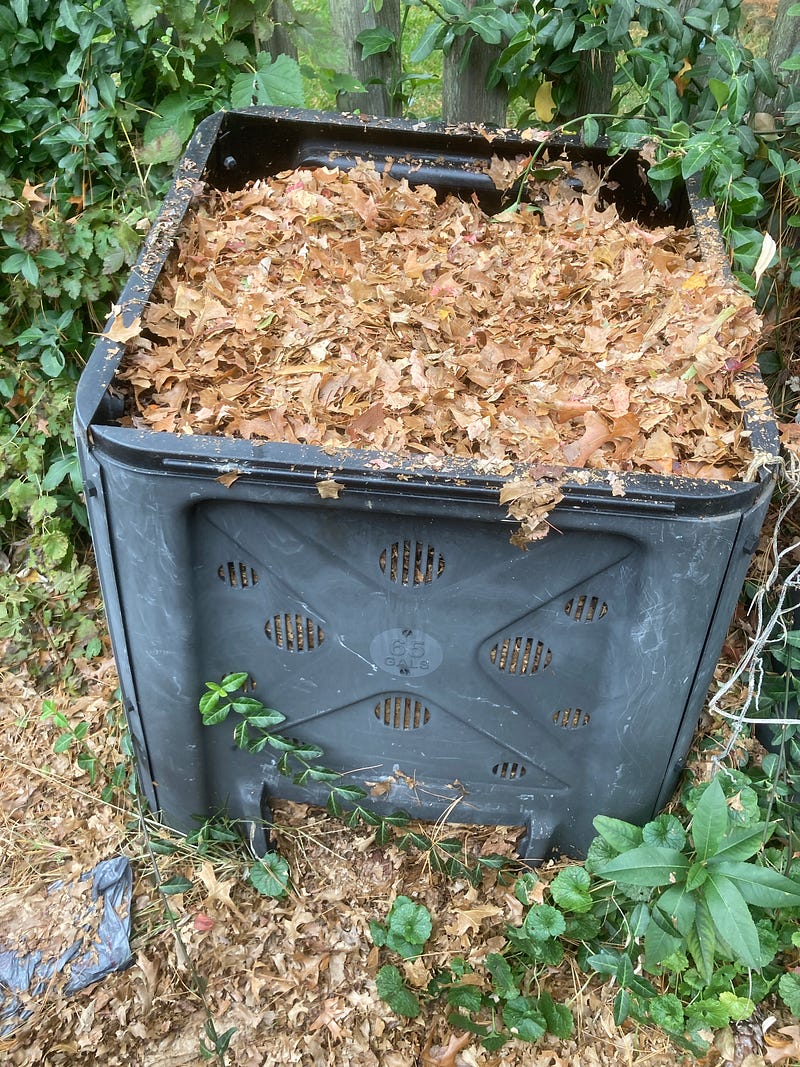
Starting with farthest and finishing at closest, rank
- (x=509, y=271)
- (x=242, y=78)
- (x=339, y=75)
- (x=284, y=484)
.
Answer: (x=339, y=75)
(x=242, y=78)
(x=509, y=271)
(x=284, y=484)

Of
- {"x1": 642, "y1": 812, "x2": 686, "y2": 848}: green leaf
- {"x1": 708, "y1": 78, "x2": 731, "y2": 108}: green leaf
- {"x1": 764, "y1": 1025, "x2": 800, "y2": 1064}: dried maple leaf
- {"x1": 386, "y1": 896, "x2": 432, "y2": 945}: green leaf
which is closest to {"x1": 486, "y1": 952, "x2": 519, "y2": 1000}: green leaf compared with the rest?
{"x1": 386, "y1": 896, "x2": 432, "y2": 945}: green leaf

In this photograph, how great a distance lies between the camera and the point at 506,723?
1.62m

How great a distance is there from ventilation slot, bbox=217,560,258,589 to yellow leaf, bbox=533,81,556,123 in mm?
1544

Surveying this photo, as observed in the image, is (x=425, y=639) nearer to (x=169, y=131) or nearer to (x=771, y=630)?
(x=771, y=630)

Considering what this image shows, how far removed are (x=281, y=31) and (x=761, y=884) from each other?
2294 millimetres

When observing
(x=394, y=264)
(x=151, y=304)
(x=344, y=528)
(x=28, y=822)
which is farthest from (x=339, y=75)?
(x=28, y=822)

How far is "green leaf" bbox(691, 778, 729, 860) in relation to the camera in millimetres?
1494

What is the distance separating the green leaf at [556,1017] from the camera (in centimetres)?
161

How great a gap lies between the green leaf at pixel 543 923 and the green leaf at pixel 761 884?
33 cm

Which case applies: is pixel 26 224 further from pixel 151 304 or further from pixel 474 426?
pixel 474 426

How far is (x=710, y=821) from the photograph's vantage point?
4.91 ft

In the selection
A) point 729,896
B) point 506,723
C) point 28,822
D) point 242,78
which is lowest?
point 28,822

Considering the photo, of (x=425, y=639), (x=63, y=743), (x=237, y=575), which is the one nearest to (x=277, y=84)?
(x=237, y=575)

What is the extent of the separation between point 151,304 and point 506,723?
3.29 feet
